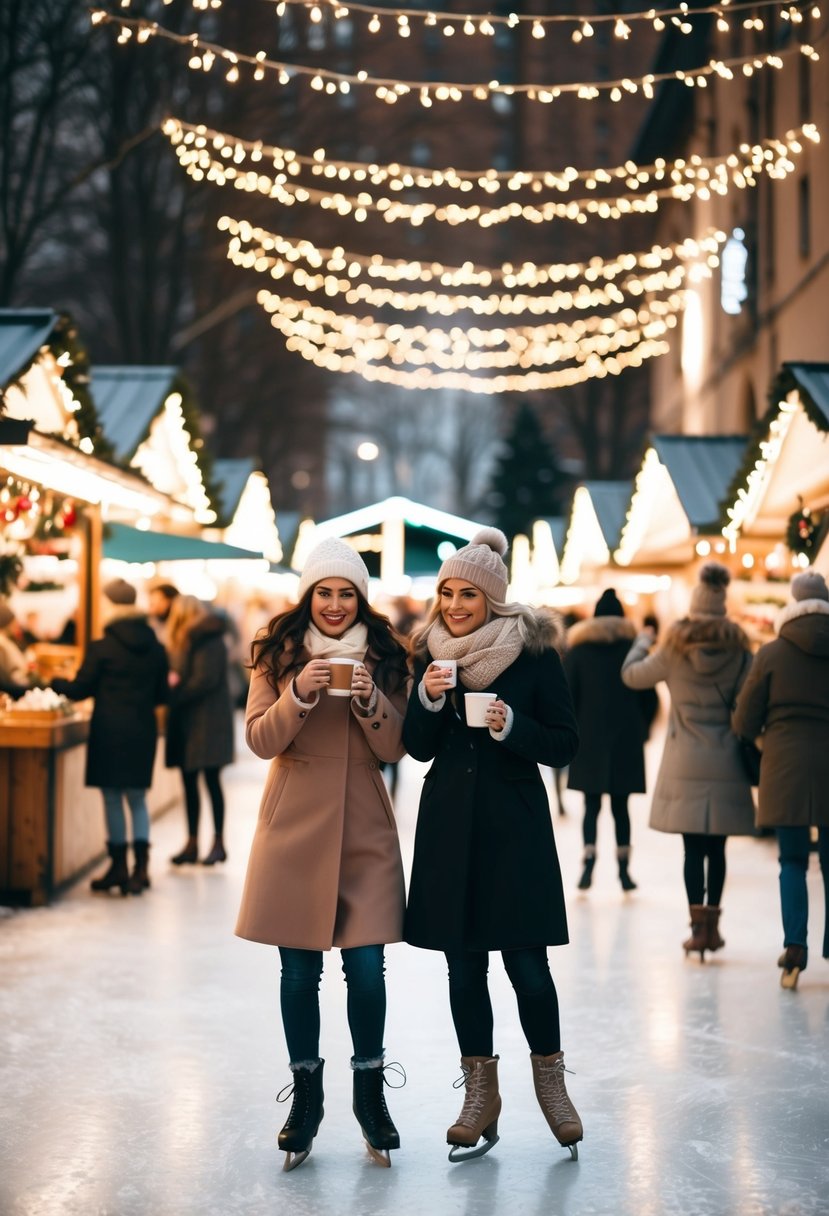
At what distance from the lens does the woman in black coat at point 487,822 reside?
471 cm

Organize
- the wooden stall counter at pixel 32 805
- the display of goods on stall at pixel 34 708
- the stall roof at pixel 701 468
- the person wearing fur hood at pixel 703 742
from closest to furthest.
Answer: the person wearing fur hood at pixel 703 742
the wooden stall counter at pixel 32 805
the display of goods on stall at pixel 34 708
the stall roof at pixel 701 468

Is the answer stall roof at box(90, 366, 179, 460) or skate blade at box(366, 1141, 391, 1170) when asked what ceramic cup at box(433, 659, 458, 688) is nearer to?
skate blade at box(366, 1141, 391, 1170)

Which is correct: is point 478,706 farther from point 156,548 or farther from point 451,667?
point 156,548

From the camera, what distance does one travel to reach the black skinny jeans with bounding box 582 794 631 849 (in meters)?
9.84

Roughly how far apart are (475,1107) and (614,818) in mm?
5082

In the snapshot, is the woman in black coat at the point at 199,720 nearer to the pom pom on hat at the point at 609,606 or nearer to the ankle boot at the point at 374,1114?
the pom pom on hat at the point at 609,606

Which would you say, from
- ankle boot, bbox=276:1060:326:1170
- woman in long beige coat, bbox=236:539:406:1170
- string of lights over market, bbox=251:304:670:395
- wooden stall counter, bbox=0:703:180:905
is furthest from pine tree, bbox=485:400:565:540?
ankle boot, bbox=276:1060:326:1170

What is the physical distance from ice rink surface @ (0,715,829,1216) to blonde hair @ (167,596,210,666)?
7.05 feet

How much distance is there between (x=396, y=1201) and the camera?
4461 mm

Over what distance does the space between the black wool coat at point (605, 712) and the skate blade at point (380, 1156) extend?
4.99 meters

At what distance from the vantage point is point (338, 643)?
16.0ft

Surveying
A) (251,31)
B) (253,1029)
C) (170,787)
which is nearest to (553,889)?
(253,1029)

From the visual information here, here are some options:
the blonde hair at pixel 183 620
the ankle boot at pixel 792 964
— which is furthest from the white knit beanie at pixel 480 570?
the blonde hair at pixel 183 620

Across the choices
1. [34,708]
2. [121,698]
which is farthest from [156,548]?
[34,708]
